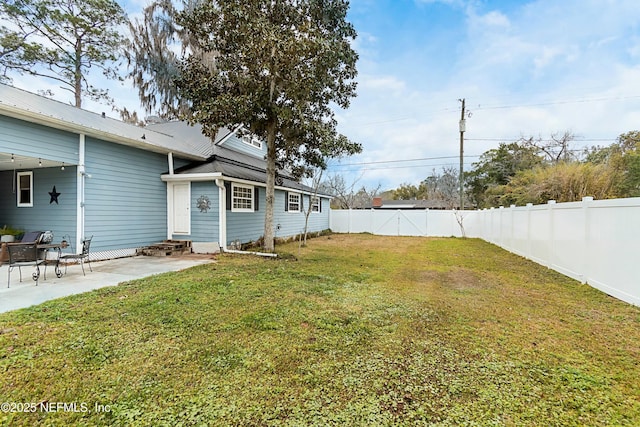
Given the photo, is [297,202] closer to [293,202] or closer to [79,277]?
[293,202]

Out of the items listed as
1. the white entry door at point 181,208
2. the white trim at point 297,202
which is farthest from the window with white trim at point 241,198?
the white trim at point 297,202

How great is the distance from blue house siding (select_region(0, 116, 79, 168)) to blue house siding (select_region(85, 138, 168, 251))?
0.39m

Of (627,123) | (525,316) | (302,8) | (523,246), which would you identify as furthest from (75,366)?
(627,123)

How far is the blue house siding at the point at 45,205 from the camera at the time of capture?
24.5 feet

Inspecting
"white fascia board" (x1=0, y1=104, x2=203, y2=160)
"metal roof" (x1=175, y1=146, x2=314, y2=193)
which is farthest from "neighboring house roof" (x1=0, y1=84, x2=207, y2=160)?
"metal roof" (x1=175, y1=146, x2=314, y2=193)

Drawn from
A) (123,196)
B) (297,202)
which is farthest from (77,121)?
(297,202)

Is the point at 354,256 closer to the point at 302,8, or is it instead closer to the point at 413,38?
the point at 302,8

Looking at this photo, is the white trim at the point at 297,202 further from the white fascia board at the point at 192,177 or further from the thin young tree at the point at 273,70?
the white fascia board at the point at 192,177

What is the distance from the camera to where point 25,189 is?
27.1 ft

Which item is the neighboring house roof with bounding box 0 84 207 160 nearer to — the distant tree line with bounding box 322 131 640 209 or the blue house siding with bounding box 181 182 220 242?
Answer: the blue house siding with bounding box 181 182 220 242

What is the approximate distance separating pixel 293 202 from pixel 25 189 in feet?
30.7

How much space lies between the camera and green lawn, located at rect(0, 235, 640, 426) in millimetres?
2041

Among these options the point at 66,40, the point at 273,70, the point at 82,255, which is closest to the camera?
the point at 82,255

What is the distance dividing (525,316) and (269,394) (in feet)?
11.5
